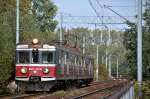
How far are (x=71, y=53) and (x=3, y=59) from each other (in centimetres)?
513

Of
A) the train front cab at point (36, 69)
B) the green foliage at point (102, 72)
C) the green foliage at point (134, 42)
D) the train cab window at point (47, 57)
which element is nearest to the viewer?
the train front cab at point (36, 69)

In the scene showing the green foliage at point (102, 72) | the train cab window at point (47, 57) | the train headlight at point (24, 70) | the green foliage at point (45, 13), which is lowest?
the green foliage at point (102, 72)

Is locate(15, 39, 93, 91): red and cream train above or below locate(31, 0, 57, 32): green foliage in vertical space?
below

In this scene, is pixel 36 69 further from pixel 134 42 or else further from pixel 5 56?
pixel 134 42

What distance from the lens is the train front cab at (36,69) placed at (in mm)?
30672

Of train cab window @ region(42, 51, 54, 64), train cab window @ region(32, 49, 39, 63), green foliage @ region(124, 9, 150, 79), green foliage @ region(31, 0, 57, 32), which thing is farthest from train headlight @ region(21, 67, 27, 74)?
green foliage @ region(31, 0, 57, 32)

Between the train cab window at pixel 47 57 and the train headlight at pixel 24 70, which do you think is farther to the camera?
the train cab window at pixel 47 57

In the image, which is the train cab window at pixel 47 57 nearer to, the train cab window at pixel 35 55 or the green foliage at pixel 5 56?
the train cab window at pixel 35 55

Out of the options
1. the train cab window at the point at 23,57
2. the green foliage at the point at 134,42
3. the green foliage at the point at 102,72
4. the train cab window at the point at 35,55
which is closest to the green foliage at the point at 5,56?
the train cab window at the point at 23,57

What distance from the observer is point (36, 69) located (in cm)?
3077

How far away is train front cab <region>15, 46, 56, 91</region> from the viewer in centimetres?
3067

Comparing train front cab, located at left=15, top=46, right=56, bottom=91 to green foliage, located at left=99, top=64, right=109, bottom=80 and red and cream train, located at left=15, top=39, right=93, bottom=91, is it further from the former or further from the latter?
green foliage, located at left=99, top=64, right=109, bottom=80

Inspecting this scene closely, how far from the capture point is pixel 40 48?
31.2m

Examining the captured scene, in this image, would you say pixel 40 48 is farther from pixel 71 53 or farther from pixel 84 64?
pixel 84 64
